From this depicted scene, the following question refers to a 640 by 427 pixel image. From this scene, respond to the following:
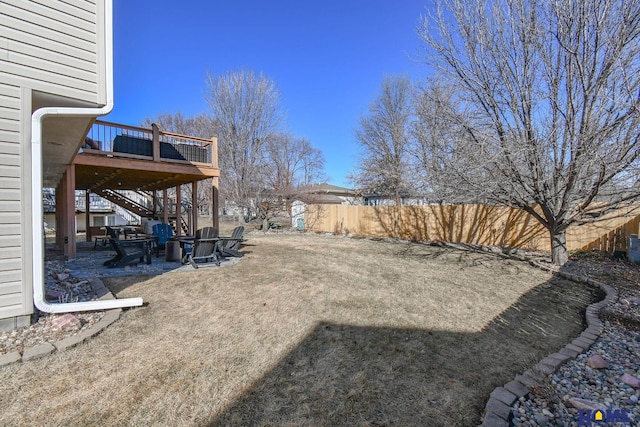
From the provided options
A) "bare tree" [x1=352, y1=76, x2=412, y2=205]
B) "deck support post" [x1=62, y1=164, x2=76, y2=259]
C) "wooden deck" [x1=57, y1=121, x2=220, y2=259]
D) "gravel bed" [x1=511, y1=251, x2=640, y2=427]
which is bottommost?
"gravel bed" [x1=511, y1=251, x2=640, y2=427]

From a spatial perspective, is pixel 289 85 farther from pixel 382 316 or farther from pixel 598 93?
pixel 382 316

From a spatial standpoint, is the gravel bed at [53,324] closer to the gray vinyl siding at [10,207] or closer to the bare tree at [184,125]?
the gray vinyl siding at [10,207]

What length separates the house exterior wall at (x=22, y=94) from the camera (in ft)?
9.83

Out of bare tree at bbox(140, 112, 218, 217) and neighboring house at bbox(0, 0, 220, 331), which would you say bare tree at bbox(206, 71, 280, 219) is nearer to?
bare tree at bbox(140, 112, 218, 217)

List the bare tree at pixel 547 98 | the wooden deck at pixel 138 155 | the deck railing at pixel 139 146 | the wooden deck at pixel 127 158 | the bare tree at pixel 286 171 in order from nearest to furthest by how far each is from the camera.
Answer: the bare tree at pixel 547 98, the wooden deck at pixel 127 158, the wooden deck at pixel 138 155, the deck railing at pixel 139 146, the bare tree at pixel 286 171

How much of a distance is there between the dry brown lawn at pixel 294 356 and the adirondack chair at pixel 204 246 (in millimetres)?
1201

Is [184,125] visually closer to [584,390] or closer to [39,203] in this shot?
[39,203]

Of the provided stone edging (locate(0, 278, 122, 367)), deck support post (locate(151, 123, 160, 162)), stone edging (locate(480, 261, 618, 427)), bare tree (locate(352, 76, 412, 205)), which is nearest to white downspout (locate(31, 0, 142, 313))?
stone edging (locate(0, 278, 122, 367))

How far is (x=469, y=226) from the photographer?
464 inches

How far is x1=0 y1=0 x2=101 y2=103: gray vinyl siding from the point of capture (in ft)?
9.89

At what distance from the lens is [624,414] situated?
6.70ft

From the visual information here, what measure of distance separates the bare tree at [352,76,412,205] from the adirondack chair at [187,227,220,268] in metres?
13.6

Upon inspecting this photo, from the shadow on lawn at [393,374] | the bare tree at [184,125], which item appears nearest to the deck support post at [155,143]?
the shadow on lawn at [393,374]

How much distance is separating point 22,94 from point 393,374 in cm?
460
